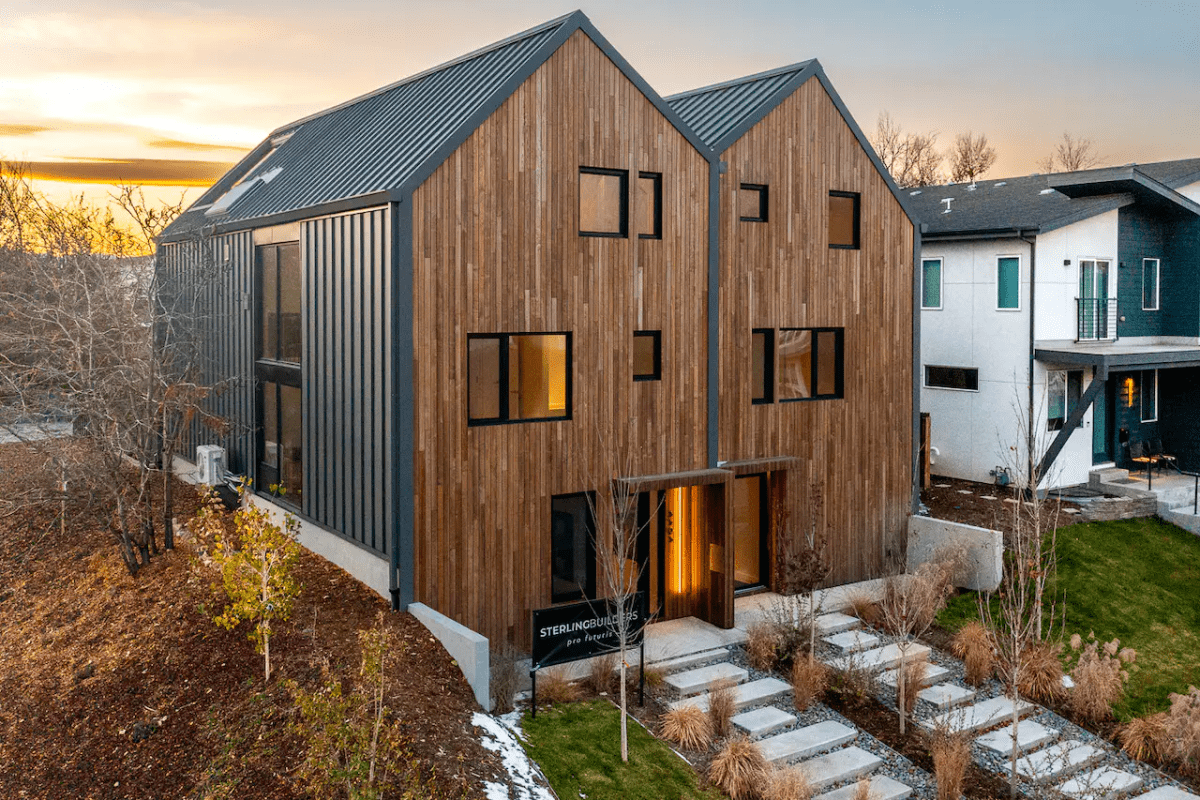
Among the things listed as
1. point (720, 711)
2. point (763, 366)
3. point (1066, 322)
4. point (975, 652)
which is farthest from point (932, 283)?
point (720, 711)

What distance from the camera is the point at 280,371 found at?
1530cm

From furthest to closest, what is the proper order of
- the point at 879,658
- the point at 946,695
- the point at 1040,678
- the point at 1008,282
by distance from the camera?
the point at 1008,282
the point at 879,658
the point at 1040,678
the point at 946,695

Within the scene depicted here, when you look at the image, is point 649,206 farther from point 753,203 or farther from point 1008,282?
point 1008,282

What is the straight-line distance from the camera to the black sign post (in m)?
10.6

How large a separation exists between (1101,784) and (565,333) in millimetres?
8179

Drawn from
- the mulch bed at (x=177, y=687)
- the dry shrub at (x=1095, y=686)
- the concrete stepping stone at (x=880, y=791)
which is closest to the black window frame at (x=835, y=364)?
the dry shrub at (x=1095, y=686)

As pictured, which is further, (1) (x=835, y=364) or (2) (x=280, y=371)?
(1) (x=835, y=364)

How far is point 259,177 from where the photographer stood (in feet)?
62.8

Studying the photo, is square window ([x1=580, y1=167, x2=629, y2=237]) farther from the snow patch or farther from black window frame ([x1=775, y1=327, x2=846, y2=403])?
the snow patch

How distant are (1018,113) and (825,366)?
3104 cm

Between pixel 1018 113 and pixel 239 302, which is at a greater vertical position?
pixel 1018 113

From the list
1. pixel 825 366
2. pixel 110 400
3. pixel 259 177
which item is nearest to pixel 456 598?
pixel 110 400

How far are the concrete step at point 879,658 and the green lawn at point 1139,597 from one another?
179 centimetres

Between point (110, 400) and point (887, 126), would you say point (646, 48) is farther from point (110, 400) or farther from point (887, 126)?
point (887, 126)
